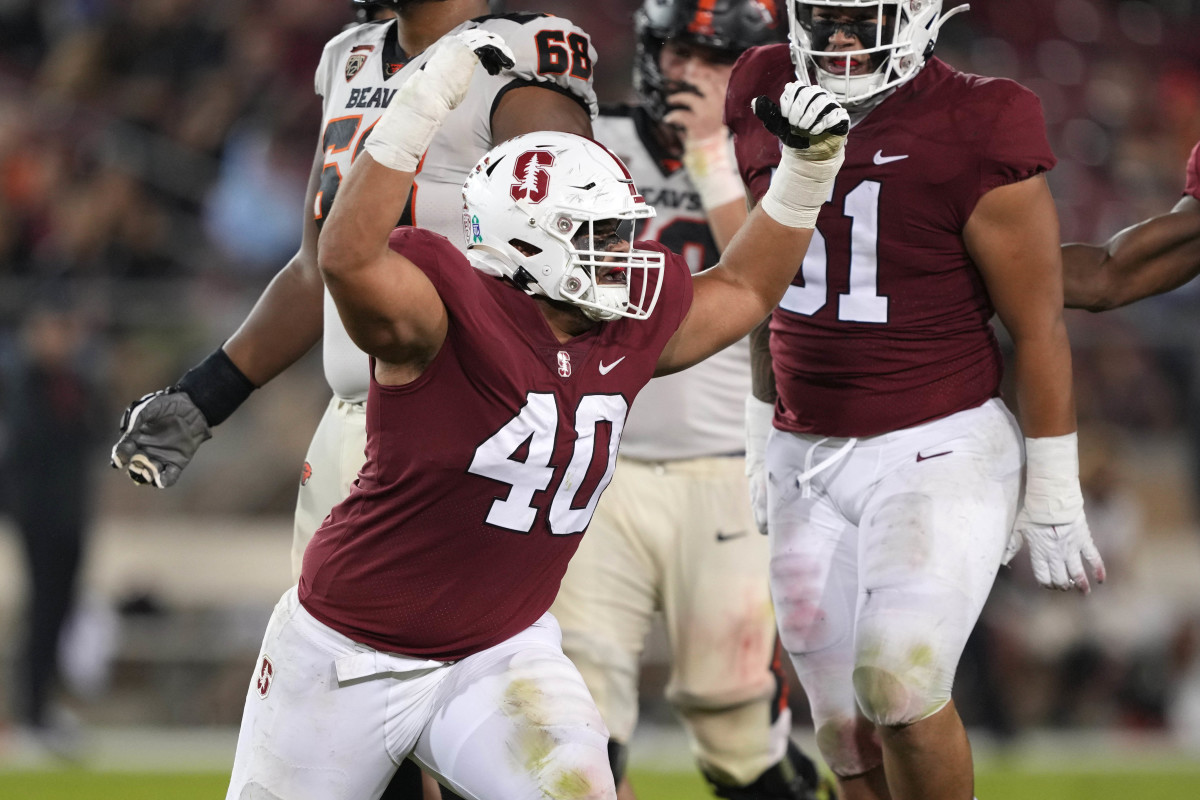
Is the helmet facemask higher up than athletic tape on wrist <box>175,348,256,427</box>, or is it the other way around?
the helmet facemask

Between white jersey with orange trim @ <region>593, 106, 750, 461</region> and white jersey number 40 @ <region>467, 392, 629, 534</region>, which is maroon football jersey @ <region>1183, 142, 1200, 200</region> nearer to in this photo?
white jersey with orange trim @ <region>593, 106, 750, 461</region>

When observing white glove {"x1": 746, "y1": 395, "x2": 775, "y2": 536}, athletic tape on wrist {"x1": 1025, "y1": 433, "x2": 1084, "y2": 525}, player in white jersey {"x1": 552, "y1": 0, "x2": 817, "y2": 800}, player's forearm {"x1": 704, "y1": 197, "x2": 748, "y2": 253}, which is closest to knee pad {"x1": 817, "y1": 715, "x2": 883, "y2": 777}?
white glove {"x1": 746, "y1": 395, "x2": 775, "y2": 536}

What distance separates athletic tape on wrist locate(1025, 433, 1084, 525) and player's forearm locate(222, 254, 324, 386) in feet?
5.39

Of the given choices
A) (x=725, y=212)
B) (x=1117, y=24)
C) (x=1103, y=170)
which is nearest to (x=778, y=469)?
(x=725, y=212)

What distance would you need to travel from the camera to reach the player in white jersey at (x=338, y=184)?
127 inches

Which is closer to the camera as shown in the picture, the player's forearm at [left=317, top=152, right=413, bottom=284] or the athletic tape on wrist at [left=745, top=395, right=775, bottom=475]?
the player's forearm at [left=317, top=152, right=413, bottom=284]

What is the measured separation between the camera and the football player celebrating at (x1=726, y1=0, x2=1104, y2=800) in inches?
122

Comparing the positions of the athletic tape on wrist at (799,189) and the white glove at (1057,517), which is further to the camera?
the white glove at (1057,517)

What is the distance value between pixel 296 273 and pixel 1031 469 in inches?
67.1

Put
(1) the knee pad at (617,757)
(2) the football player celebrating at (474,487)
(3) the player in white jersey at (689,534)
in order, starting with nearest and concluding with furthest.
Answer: (2) the football player celebrating at (474,487) < (1) the knee pad at (617,757) < (3) the player in white jersey at (689,534)

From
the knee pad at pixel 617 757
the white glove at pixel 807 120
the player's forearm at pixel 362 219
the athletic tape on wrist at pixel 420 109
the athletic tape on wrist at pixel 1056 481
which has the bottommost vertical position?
the knee pad at pixel 617 757

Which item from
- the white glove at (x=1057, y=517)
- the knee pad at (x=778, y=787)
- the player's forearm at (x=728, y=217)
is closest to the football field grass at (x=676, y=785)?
the knee pad at (x=778, y=787)

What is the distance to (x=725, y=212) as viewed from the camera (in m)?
4.04

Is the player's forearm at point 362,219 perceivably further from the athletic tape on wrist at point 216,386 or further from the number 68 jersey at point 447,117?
the athletic tape on wrist at point 216,386
